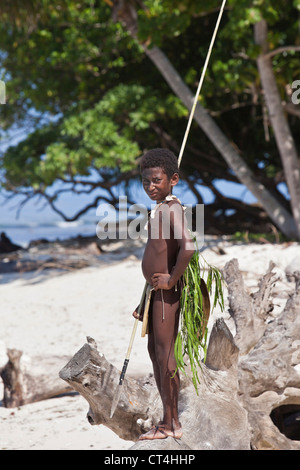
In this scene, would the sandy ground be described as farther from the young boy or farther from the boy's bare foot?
the young boy

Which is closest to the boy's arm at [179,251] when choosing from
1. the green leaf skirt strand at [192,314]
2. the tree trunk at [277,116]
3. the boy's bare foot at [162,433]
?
the green leaf skirt strand at [192,314]

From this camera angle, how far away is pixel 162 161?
279 cm

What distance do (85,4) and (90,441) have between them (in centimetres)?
1153

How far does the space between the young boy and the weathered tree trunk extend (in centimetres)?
228

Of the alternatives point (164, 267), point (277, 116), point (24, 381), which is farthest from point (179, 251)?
point (277, 116)

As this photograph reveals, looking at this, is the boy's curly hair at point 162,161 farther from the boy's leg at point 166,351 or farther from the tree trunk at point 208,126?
the tree trunk at point 208,126

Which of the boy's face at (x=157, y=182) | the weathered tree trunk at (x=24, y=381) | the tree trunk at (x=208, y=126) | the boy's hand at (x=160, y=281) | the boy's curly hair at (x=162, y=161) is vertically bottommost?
the weathered tree trunk at (x=24, y=381)

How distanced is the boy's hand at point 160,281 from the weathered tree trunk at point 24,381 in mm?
2526

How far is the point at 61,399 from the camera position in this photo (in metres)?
5.01

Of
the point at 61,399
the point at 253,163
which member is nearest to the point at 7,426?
the point at 61,399

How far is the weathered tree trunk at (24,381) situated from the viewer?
193 inches

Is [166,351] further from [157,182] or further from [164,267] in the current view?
[157,182]

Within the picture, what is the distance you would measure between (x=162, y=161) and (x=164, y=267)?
0.54 metres
